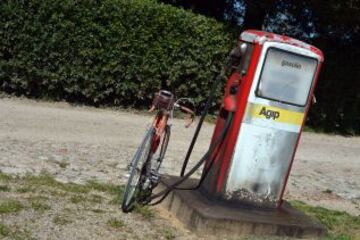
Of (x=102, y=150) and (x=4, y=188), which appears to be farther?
(x=102, y=150)

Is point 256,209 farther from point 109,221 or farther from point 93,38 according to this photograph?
point 93,38

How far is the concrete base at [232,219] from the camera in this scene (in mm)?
5832

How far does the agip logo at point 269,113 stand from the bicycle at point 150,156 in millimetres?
695

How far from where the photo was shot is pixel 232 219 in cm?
586

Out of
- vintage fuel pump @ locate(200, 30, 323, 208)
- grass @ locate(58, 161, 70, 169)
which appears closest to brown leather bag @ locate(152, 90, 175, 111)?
vintage fuel pump @ locate(200, 30, 323, 208)

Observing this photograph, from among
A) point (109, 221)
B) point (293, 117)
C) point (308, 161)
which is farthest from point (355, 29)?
point (109, 221)

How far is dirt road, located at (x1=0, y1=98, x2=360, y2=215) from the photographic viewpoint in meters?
8.09

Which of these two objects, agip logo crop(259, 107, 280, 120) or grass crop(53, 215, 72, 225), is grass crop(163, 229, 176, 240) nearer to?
grass crop(53, 215, 72, 225)

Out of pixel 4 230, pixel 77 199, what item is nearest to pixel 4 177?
pixel 77 199

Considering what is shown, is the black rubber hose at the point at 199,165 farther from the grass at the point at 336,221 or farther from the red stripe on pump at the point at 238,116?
the grass at the point at 336,221

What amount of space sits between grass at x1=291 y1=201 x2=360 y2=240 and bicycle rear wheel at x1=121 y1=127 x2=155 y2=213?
185cm

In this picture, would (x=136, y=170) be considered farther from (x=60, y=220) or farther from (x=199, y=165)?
(x=60, y=220)

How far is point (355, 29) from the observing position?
50.4 ft

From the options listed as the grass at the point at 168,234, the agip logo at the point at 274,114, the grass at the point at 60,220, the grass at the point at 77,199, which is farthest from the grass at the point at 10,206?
the agip logo at the point at 274,114
